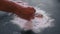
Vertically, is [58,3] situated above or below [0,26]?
above

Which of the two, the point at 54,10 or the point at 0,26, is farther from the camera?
the point at 54,10

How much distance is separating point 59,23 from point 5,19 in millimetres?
270

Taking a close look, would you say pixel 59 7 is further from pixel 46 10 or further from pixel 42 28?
pixel 42 28

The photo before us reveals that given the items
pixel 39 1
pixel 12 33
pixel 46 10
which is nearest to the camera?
pixel 12 33

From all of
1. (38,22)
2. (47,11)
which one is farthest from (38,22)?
(47,11)

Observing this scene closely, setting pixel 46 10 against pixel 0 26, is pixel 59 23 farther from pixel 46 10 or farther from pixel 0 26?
pixel 0 26

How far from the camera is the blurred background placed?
68 centimetres

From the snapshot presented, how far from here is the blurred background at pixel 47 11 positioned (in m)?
0.68

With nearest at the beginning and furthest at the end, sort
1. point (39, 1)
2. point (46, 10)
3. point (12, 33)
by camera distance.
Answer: point (12, 33) → point (46, 10) → point (39, 1)

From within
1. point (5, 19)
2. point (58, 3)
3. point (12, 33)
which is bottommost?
point (12, 33)

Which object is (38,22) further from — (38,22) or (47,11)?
(47,11)

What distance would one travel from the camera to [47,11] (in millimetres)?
846

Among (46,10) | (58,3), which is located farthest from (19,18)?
(58,3)

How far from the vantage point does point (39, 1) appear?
953mm
